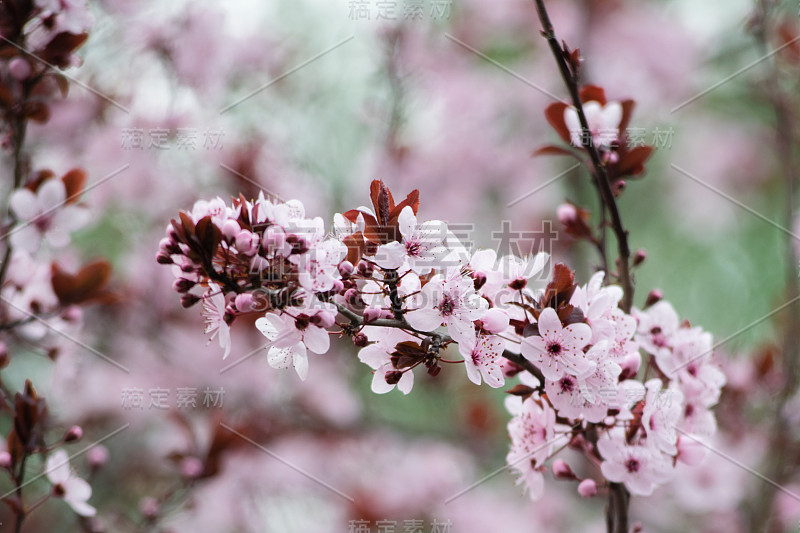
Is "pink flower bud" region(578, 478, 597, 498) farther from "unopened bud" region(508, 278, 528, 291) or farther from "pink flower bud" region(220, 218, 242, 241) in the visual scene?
"pink flower bud" region(220, 218, 242, 241)

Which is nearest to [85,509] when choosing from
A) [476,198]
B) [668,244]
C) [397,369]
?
[397,369]

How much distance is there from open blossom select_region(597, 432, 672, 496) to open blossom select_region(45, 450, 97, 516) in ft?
2.52

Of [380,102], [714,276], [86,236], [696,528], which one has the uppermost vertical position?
[380,102]

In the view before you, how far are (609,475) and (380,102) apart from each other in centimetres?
190

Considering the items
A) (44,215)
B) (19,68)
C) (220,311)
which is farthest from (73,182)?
(220,311)

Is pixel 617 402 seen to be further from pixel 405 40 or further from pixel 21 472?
pixel 405 40

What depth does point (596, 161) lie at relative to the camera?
3.02 feet

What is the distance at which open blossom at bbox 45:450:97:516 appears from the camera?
1033mm

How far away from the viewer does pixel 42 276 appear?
51.3 inches

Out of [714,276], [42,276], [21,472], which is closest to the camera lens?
[21,472]

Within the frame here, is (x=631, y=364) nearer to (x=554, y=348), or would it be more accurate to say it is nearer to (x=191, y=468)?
(x=554, y=348)

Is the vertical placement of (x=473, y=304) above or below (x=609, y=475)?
above

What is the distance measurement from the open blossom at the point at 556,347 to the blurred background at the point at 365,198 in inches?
36.8

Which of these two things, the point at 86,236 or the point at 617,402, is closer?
the point at 617,402
